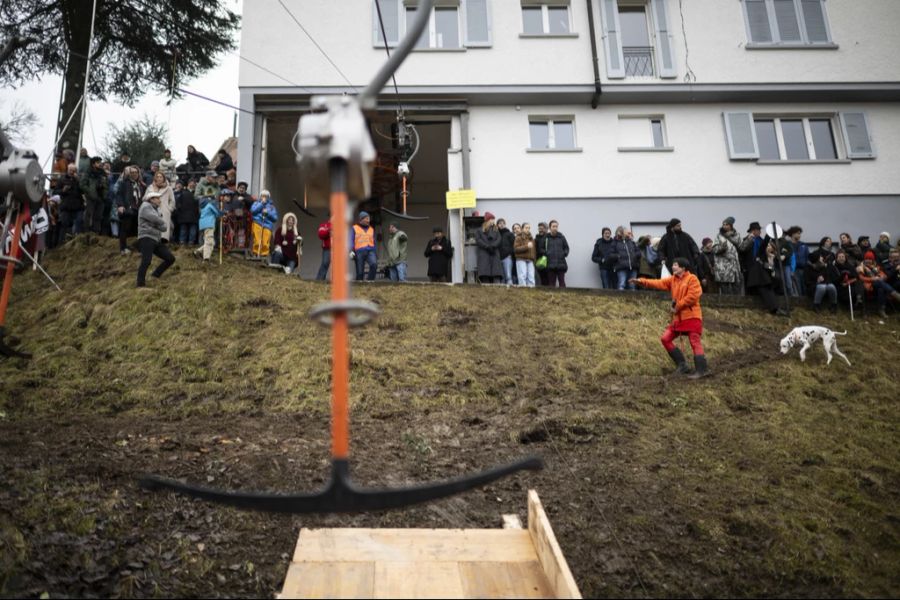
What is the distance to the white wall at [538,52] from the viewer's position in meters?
18.0

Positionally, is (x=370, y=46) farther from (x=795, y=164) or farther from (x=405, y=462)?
(x=405, y=462)

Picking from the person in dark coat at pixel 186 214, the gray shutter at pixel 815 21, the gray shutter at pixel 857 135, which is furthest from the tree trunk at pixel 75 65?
the gray shutter at pixel 857 135

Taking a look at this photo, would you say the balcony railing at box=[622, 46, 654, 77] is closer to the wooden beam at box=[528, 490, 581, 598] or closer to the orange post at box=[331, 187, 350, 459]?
the wooden beam at box=[528, 490, 581, 598]

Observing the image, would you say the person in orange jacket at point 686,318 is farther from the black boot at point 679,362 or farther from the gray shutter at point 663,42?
the gray shutter at point 663,42

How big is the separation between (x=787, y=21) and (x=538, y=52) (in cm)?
787

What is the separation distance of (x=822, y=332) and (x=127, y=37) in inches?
760

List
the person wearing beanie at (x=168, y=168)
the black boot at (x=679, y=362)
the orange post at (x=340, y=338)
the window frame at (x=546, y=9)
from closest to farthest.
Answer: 1. the orange post at (x=340, y=338)
2. the black boot at (x=679, y=362)
3. the person wearing beanie at (x=168, y=168)
4. the window frame at (x=546, y=9)

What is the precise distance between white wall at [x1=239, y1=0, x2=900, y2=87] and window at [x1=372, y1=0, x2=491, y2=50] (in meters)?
0.26

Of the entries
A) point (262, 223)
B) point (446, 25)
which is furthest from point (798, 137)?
point (262, 223)

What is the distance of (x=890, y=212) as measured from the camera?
18094 mm

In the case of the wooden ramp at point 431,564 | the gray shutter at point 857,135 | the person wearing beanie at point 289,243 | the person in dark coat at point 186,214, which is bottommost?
the wooden ramp at point 431,564

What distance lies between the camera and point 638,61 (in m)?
18.9

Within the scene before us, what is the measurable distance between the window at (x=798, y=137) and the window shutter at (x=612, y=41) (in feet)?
11.6

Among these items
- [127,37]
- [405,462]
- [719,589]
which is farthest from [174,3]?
[719,589]
